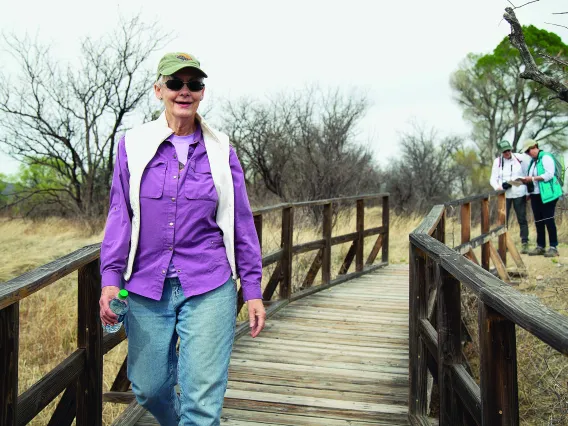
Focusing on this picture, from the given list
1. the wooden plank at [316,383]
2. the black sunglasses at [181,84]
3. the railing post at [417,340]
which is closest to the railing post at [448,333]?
the railing post at [417,340]

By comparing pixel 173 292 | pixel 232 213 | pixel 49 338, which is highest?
pixel 232 213

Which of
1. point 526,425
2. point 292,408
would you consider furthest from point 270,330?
point 526,425

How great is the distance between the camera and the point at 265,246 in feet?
33.5

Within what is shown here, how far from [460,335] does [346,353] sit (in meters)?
2.43

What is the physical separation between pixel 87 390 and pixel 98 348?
0.20 metres

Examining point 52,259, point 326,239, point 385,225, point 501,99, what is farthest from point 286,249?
point 501,99

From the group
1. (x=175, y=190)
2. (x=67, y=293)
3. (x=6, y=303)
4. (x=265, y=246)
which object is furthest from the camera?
(x=265, y=246)

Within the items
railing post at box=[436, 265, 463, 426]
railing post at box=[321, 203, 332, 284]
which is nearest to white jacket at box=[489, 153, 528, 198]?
railing post at box=[321, 203, 332, 284]

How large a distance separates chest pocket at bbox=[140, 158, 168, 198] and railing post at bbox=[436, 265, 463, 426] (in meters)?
1.31

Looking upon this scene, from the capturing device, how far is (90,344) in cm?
299

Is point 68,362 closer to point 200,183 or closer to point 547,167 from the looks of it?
point 200,183

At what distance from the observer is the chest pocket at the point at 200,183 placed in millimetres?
2613

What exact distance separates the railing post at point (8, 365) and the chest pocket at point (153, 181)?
654 millimetres

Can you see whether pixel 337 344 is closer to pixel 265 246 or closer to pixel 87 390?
pixel 87 390
